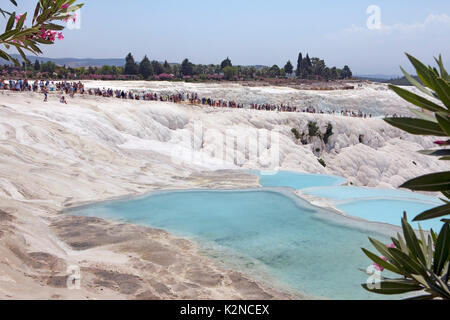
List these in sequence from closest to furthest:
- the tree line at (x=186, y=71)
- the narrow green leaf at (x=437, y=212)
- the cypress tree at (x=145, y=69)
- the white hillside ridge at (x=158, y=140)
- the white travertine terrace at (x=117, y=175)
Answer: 1. the narrow green leaf at (x=437, y=212)
2. the white travertine terrace at (x=117, y=175)
3. the white hillside ridge at (x=158, y=140)
4. the tree line at (x=186, y=71)
5. the cypress tree at (x=145, y=69)

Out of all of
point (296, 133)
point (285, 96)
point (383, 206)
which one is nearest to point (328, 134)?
point (296, 133)

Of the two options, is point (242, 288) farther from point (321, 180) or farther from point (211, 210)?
point (321, 180)

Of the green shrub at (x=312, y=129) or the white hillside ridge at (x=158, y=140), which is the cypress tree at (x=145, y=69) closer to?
the white hillside ridge at (x=158, y=140)

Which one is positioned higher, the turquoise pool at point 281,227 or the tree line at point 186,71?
the tree line at point 186,71

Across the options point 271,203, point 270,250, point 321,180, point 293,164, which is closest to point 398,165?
point 293,164

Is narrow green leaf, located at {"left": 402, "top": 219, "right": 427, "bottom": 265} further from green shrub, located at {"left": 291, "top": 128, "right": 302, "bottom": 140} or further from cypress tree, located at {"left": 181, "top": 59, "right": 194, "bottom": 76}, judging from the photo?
cypress tree, located at {"left": 181, "top": 59, "right": 194, "bottom": 76}

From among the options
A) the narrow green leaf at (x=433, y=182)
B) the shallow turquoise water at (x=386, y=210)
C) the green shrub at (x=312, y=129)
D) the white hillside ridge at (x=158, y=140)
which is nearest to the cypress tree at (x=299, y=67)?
the white hillside ridge at (x=158, y=140)

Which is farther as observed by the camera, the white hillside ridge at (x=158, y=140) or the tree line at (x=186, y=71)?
the tree line at (x=186, y=71)

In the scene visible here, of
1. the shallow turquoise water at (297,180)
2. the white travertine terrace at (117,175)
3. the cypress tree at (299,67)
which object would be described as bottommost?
the shallow turquoise water at (297,180)

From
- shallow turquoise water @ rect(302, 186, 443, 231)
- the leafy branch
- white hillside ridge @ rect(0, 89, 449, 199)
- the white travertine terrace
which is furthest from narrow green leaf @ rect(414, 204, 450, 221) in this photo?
white hillside ridge @ rect(0, 89, 449, 199)

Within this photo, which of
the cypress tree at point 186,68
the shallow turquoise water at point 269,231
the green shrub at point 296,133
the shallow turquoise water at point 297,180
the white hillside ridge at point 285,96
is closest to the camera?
the shallow turquoise water at point 269,231
